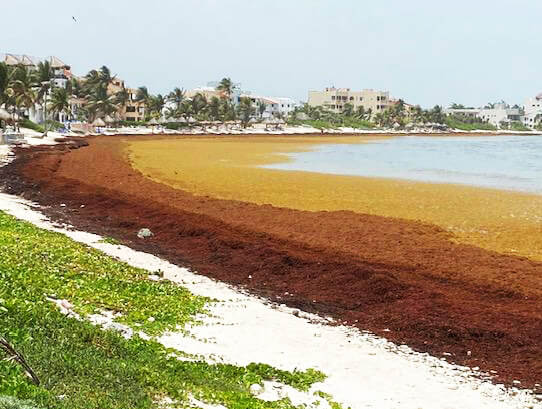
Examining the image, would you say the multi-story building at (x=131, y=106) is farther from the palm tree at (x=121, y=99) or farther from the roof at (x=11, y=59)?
the roof at (x=11, y=59)

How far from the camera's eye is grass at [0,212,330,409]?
7.77 metres

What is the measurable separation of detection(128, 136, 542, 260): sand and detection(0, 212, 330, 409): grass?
1245cm

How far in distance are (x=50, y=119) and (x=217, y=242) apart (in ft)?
341

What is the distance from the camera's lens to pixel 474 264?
18641 mm

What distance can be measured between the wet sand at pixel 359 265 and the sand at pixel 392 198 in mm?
1232

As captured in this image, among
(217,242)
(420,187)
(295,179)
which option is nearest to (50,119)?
(295,179)

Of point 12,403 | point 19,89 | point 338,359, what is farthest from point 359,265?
point 19,89

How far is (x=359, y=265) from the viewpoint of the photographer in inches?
712

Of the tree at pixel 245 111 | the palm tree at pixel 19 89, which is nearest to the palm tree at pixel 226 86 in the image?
the tree at pixel 245 111

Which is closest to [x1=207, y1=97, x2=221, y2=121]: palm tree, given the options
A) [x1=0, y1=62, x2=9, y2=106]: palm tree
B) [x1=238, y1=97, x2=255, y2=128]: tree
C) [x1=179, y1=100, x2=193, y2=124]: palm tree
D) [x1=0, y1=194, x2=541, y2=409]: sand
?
[x1=179, y1=100, x2=193, y2=124]: palm tree

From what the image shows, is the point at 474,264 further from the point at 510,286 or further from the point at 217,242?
the point at 217,242

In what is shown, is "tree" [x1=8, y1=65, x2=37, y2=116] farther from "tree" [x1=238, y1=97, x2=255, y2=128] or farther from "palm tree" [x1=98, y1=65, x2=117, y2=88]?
"tree" [x1=238, y1=97, x2=255, y2=128]

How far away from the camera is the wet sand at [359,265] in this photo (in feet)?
43.7

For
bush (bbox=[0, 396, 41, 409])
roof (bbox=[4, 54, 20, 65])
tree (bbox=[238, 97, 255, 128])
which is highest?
roof (bbox=[4, 54, 20, 65])
